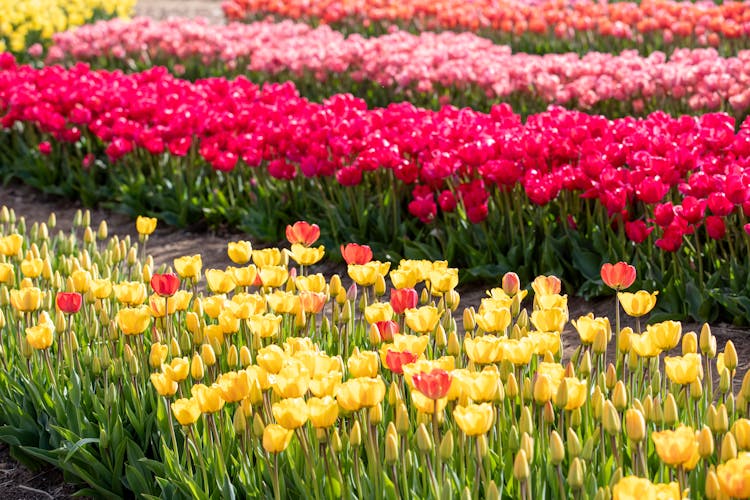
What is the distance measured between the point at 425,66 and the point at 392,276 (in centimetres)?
541

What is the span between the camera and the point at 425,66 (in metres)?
8.27

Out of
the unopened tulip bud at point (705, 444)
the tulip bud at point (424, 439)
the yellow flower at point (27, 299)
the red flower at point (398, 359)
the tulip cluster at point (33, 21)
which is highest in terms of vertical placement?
the red flower at point (398, 359)

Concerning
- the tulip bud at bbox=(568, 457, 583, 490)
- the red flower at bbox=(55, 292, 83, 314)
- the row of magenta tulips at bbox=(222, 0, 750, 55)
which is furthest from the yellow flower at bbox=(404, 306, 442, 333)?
the row of magenta tulips at bbox=(222, 0, 750, 55)

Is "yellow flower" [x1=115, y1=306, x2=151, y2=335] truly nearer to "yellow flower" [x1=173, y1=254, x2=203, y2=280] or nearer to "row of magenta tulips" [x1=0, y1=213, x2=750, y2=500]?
"row of magenta tulips" [x1=0, y1=213, x2=750, y2=500]

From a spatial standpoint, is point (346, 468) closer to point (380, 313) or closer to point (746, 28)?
point (380, 313)

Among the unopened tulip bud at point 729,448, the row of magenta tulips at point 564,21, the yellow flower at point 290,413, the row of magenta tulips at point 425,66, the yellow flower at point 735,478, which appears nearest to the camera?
the yellow flower at point 735,478

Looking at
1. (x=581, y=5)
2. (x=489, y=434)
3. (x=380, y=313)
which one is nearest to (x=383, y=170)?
(x=380, y=313)

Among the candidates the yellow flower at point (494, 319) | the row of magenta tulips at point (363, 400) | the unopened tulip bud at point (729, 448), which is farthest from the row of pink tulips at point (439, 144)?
the unopened tulip bud at point (729, 448)

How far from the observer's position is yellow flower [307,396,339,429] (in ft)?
7.30

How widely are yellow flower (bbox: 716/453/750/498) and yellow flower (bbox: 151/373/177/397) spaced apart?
1335 millimetres

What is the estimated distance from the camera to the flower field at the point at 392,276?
7.82 feet

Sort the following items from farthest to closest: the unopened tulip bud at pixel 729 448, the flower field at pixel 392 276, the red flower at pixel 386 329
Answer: the red flower at pixel 386 329 < the flower field at pixel 392 276 < the unopened tulip bud at pixel 729 448

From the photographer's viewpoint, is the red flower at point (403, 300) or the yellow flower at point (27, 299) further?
the yellow flower at point (27, 299)

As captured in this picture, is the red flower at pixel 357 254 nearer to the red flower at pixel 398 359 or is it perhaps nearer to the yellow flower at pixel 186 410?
the red flower at pixel 398 359
